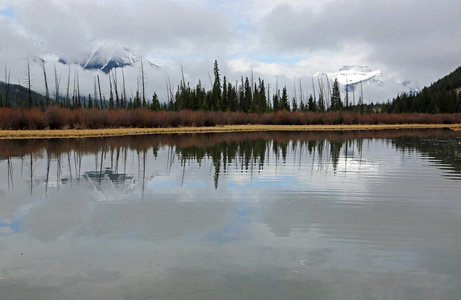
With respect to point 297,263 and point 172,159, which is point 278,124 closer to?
point 172,159

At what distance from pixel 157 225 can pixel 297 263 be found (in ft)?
10.7

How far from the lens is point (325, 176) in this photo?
14.8m

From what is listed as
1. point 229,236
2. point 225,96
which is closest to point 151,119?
point 229,236

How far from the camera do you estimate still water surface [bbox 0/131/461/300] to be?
5.23m

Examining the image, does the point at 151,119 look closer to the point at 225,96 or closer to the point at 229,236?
the point at 229,236

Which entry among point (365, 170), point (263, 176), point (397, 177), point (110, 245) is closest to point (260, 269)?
point (110, 245)

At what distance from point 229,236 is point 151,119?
44.3 meters

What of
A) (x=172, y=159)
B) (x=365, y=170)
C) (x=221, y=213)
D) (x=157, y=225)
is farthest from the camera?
(x=172, y=159)

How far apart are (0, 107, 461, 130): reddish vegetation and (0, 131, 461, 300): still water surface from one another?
28.6 m

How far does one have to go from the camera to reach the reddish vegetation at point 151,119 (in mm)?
40062

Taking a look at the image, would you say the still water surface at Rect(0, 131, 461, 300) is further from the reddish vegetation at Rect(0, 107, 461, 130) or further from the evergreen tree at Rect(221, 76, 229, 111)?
the evergreen tree at Rect(221, 76, 229, 111)

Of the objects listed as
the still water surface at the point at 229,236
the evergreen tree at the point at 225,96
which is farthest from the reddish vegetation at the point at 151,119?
the evergreen tree at the point at 225,96

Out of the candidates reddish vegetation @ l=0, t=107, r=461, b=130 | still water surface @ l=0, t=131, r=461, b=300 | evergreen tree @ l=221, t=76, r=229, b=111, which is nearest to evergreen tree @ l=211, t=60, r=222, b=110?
evergreen tree @ l=221, t=76, r=229, b=111

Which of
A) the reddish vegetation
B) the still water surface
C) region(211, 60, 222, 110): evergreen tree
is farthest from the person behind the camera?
region(211, 60, 222, 110): evergreen tree
